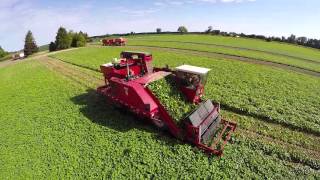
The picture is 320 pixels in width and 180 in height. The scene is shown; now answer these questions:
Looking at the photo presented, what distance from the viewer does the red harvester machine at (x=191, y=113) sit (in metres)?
11.0

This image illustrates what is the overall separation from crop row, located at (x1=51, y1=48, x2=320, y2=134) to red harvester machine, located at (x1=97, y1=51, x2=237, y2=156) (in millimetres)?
2940

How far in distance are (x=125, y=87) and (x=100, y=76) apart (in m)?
10.3

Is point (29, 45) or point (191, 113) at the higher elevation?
point (29, 45)

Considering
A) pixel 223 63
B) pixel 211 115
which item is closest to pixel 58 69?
pixel 223 63

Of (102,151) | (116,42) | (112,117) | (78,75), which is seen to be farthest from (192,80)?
(116,42)

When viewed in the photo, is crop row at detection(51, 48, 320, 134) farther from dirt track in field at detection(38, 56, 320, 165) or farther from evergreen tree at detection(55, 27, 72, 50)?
evergreen tree at detection(55, 27, 72, 50)

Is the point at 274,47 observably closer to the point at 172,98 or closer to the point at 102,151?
the point at 172,98

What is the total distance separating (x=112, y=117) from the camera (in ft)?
47.5

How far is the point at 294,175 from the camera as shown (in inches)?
376

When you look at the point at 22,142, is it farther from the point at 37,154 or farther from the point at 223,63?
the point at 223,63

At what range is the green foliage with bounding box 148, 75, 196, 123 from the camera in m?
12.0

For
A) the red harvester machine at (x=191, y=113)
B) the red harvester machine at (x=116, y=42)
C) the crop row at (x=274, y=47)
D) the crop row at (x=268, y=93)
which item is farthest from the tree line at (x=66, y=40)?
the red harvester machine at (x=191, y=113)

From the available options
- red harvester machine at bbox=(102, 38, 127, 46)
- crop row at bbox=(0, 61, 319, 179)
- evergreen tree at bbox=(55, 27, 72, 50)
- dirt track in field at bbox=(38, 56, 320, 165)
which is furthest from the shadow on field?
evergreen tree at bbox=(55, 27, 72, 50)

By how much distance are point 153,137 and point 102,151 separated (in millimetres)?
2278
